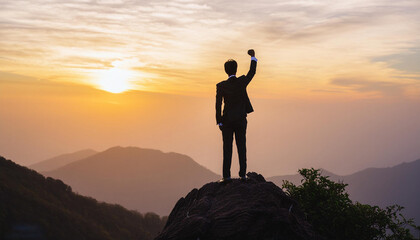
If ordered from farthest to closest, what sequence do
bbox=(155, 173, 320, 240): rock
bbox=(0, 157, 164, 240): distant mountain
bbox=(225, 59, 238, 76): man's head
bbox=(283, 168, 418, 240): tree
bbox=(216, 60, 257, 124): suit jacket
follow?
bbox=(0, 157, 164, 240): distant mountain
bbox=(283, 168, 418, 240): tree
bbox=(225, 59, 238, 76): man's head
bbox=(216, 60, 257, 124): suit jacket
bbox=(155, 173, 320, 240): rock

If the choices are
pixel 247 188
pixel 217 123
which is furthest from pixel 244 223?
pixel 217 123

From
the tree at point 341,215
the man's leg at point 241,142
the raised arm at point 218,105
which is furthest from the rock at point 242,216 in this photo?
the tree at point 341,215

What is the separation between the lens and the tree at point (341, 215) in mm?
15797

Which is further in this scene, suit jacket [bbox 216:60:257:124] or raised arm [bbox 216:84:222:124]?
raised arm [bbox 216:84:222:124]

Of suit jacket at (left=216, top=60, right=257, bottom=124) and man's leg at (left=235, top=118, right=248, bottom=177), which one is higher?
suit jacket at (left=216, top=60, right=257, bottom=124)

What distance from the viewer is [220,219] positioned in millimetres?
12359

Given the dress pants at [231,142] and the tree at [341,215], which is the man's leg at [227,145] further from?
the tree at [341,215]

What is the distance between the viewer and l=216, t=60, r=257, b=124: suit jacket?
13.6 meters

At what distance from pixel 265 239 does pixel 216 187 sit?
2.78 meters

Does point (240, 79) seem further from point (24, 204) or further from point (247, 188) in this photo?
point (24, 204)

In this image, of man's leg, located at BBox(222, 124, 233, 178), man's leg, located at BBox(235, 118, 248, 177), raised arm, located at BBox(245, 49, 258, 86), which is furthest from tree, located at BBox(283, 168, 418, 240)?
raised arm, located at BBox(245, 49, 258, 86)

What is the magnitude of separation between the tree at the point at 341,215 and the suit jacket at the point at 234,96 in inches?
179

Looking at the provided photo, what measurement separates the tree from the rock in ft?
7.54

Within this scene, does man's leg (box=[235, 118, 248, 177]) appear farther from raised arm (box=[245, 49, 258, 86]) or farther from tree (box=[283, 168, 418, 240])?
tree (box=[283, 168, 418, 240])
